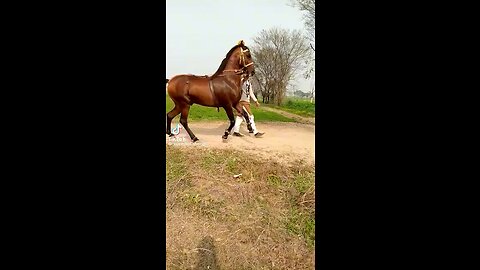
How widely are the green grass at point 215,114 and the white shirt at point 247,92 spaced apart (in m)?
0.05

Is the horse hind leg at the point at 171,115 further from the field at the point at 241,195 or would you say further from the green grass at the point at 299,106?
the green grass at the point at 299,106

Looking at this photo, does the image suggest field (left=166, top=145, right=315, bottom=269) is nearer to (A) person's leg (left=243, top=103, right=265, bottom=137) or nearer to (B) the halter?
(A) person's leg (left=243, top=103, right=265, bottom=137)

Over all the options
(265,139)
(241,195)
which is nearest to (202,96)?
(265,139)

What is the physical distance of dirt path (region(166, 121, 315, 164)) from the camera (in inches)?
52.0

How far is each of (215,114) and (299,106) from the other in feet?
0.99

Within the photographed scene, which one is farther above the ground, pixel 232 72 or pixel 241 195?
pixel 232 72

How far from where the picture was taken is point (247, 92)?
56.4 inches

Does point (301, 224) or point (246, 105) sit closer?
point (301, 224)

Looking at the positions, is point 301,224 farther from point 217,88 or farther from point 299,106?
point 217,88

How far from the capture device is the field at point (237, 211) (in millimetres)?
1271

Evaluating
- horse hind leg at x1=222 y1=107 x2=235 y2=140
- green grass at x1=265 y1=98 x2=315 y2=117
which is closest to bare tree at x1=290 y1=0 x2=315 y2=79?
green grass at x1=265 y1=98 x2=315 y2=117

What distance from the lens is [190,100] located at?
4.55 feet

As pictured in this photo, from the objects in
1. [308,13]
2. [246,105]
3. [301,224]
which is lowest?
[301,224]

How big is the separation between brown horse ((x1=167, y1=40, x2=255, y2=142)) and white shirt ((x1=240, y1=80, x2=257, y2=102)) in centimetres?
2
